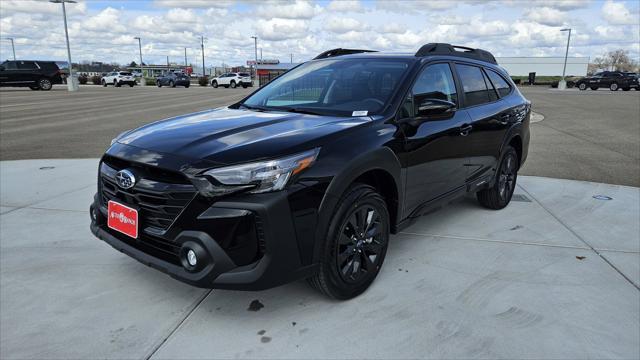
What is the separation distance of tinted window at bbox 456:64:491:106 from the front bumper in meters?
2.51

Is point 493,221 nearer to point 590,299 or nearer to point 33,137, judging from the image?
point 590,299

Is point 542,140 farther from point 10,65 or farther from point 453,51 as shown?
point 10,65

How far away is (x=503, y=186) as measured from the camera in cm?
518

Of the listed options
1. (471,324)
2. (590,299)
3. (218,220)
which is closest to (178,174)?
(218,220)

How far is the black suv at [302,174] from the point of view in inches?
97.3

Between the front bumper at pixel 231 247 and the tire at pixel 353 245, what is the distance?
0.32 m

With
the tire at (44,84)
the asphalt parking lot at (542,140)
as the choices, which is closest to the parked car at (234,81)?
the tire at (44,84)

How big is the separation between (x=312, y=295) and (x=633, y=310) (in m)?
2.12

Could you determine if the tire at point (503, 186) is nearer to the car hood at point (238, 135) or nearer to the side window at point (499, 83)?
the side window at point (499, 83)

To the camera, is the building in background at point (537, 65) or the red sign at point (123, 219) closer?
the red sign at point (123, 219)

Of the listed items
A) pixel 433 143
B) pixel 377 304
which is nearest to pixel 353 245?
pixel 377 304

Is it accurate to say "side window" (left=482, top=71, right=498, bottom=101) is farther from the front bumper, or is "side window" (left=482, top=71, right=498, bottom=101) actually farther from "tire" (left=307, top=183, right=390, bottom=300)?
the front bumper

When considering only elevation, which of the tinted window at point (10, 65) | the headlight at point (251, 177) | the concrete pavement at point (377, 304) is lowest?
the concrete pavement at point (377, 304)

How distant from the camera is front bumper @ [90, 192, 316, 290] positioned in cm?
243
